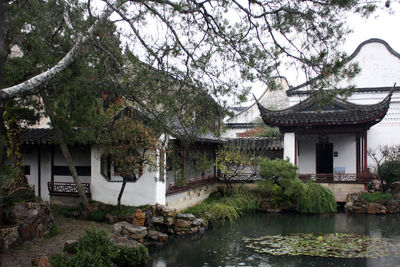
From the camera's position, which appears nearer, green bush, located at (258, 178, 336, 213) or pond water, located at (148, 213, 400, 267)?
pond water, located at (148, 213, 400, 267)

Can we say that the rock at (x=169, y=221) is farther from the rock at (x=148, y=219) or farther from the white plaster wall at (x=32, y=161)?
the white plaster wall at (x=32, y=161)

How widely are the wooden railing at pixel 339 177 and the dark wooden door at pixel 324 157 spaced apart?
1.58 m

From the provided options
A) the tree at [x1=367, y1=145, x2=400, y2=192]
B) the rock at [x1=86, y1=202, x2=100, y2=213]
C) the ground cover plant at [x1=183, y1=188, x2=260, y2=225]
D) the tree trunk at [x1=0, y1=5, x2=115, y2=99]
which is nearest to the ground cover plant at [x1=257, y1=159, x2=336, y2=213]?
the ground cover plant at [x1=183, y1=188, x2=260, y2=225]

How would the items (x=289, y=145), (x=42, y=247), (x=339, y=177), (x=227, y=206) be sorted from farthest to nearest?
1. (x=289, y=145)
2. (x=339, y=177)
3. (x=227, y=206)
4. (x=42, y=247)

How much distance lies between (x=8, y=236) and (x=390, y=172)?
1147cm

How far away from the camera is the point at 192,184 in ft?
40.3

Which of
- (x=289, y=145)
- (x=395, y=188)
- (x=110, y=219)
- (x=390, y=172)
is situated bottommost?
(x=110, y=219)

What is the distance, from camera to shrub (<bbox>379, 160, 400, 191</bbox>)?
1239 centimetres

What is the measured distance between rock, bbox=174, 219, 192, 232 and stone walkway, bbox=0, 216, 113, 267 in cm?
169

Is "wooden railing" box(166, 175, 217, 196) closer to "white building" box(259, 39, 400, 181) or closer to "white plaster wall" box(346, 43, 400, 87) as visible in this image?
"white building" box(259, 39, 400, 181)

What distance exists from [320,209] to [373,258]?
506 centimetres

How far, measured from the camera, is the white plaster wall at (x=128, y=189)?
32.5 feet

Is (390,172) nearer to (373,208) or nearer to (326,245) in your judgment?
(373,208)

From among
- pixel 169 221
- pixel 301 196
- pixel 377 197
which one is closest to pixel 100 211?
pixel 169 221
